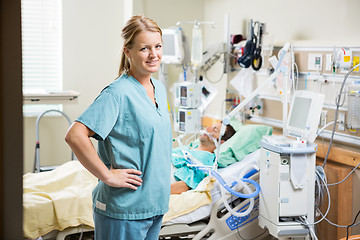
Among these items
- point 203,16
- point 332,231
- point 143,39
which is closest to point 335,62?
point 332,231

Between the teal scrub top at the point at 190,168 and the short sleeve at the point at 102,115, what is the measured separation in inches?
58.2

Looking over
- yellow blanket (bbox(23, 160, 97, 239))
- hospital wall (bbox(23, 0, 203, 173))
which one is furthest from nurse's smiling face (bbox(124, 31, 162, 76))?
hospital wall (bbox(23, 0, 203, 173))

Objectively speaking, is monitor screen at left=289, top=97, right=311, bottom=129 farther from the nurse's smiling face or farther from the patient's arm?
the nurse's smiling face

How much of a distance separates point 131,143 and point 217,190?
1355mm

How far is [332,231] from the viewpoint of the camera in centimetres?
311

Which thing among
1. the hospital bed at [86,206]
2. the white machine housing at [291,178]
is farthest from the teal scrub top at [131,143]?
the white machine housing at [291,178]

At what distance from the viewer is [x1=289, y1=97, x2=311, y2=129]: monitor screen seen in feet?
9.29

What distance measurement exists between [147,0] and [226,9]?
817 millimetres

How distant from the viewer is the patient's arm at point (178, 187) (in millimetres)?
3048

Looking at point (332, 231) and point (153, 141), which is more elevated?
point (153, 141)

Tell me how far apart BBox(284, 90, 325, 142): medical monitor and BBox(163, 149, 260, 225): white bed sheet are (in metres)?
0.35

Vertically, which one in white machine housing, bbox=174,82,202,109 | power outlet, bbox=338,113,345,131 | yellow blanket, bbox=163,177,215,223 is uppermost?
white machine housing, bbox=174,82,202,109

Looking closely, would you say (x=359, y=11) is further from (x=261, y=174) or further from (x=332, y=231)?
(x=332, y=231)

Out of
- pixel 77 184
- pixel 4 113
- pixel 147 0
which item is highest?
pixel 147 0
